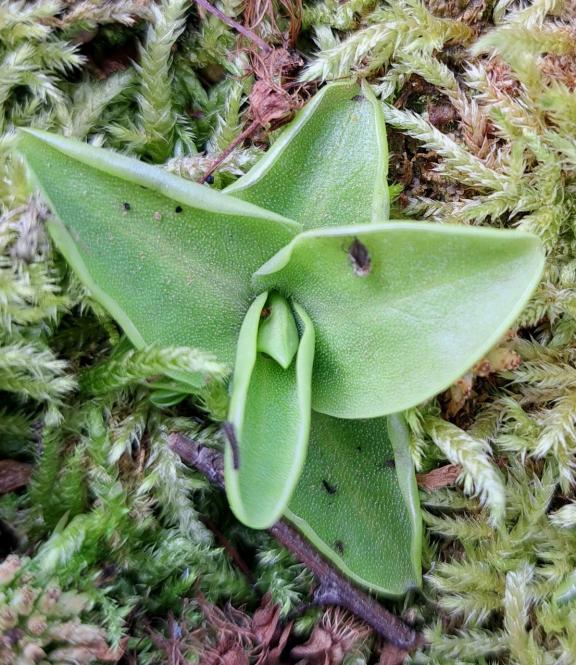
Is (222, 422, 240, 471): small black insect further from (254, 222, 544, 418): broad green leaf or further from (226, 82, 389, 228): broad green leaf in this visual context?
(226, 82, 389, 228): broad green leaf

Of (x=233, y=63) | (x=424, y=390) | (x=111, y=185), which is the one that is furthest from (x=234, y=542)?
(x=233, y=63)

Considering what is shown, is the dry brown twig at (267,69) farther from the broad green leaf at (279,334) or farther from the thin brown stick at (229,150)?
the broad green leaf at (279,334)

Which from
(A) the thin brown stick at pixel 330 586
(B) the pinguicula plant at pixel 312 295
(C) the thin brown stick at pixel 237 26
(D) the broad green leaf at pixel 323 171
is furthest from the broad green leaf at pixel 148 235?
(C) the thin brown stick at pixel 237 26

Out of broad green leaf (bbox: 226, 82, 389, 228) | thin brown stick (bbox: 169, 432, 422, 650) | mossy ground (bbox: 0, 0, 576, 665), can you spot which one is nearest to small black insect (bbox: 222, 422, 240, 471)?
mossy ground (bbox: 0, 0, 576, 665)

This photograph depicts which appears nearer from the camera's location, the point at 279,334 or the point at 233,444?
the point at 233,444

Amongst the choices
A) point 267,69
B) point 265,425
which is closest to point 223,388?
point 265,425

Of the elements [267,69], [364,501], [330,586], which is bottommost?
[330,586]

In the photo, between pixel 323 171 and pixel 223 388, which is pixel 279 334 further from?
pixel 323 171
